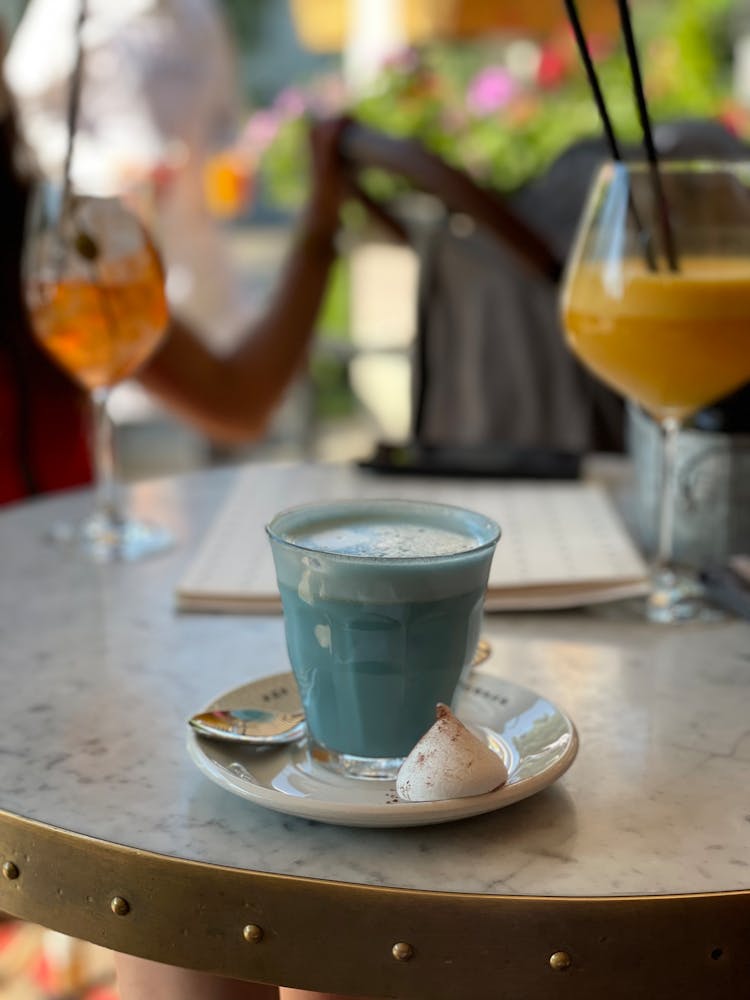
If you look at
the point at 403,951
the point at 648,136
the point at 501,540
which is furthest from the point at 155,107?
the point at 403,951

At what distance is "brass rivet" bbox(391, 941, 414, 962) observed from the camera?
0.47 meters

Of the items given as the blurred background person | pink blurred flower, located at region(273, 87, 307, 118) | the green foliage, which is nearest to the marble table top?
the green foliage

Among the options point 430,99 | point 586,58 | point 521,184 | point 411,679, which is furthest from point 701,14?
point 411,679

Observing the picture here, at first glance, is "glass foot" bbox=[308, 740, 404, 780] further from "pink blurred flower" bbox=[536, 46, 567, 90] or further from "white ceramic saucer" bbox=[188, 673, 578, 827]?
"pink blurred flower" bbox=[536, 46, 567, 90]

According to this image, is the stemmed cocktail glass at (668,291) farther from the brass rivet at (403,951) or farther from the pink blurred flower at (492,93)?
the pink blurred flower at (492,93)

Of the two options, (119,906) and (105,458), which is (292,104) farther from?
(119,906)

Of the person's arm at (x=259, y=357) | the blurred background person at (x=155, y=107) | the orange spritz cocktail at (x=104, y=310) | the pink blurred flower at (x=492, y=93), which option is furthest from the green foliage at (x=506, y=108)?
the orange spritz cocktail at (x=104, y=310)

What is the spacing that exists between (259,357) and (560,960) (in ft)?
4.34

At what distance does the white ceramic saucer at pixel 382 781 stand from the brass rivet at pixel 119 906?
0.06 metres

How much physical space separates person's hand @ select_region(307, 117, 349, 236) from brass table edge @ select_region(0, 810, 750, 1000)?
3.83ft

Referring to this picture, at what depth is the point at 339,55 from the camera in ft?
17.1

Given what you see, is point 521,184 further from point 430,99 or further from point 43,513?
point 43,513

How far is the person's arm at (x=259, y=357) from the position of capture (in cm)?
159

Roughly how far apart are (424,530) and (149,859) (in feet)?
0.65
